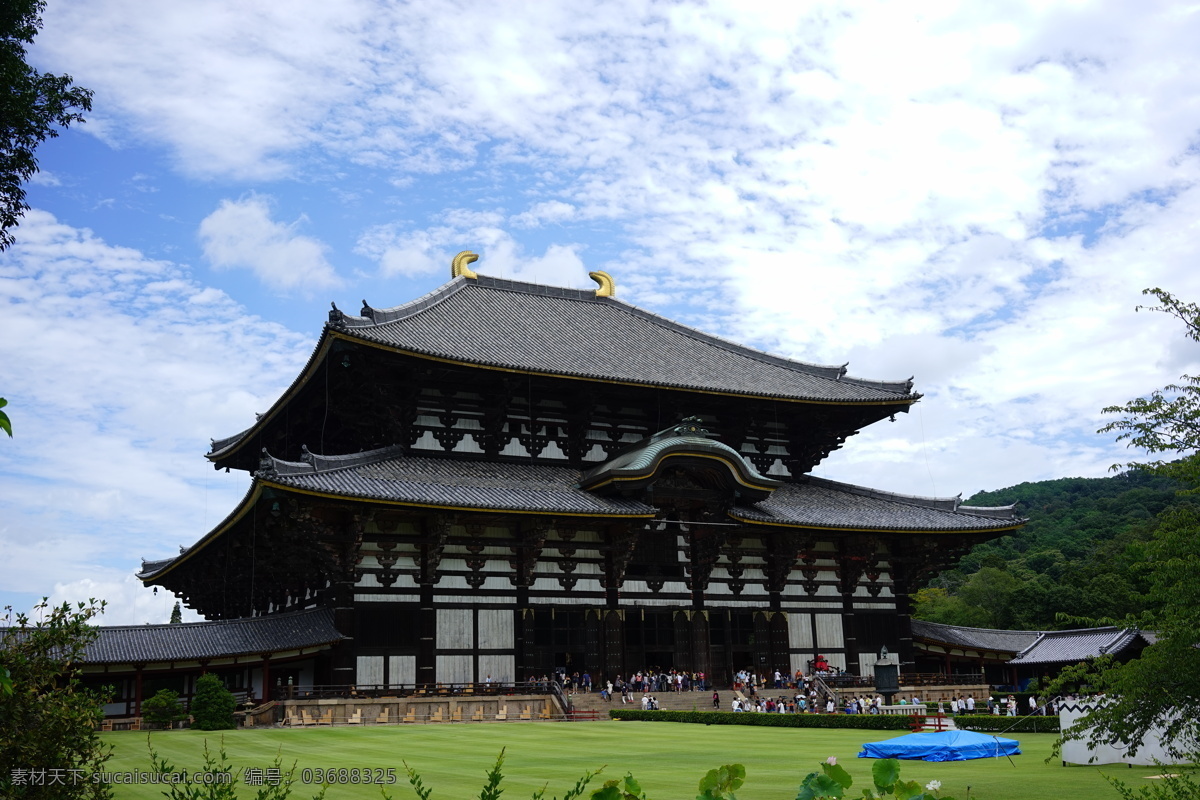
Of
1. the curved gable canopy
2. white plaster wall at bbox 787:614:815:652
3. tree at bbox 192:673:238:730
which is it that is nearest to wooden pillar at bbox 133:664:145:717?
tree at bbox 192:673:238:730

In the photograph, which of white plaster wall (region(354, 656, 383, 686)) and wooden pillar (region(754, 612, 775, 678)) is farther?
wooden pillar (region(754, 612, 775, 678))

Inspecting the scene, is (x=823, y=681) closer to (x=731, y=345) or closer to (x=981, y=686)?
(x=981, y=686)

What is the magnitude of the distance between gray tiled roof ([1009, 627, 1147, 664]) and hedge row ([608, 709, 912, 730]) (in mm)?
26705

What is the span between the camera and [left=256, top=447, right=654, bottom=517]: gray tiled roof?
3378 cm

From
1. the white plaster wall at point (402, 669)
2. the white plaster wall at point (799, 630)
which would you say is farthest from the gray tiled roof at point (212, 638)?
the white plaster wall at point (799, 630)

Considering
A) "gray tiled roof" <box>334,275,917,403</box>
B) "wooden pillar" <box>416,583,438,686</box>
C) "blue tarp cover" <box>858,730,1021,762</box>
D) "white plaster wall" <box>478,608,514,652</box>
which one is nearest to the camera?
"blue tarp cover" <box>858,730,1021,762</box>

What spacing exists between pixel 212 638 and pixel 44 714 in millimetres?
29179

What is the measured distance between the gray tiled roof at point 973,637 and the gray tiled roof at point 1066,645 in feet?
1.65

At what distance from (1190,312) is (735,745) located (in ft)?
47.7

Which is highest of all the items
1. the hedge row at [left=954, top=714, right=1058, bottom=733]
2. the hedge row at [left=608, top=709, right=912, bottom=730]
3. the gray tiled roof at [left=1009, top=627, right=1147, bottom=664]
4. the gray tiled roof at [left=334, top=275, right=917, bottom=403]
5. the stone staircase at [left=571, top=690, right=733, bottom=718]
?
the gray tiled roof at [left=334, top=275, right=917, bottom=403]

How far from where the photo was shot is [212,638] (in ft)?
123

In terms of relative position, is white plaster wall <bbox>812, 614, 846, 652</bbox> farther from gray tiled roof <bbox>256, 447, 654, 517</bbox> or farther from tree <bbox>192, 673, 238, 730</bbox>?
tree <bbox>192, 673, 238, 730</bbox>

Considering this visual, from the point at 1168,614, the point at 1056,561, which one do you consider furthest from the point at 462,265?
the point at 1056,561

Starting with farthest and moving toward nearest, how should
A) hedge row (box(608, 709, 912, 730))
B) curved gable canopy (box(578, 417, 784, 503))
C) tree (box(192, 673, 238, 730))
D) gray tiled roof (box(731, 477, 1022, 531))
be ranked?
gray tiled roof (box(731, 477, 1022, 531)) < curved gable canopy (box(578, 417, 784, 503)) < tree (box(192, 673, 238, 730)) < hedge row (box(608, 709, 912, 730))
